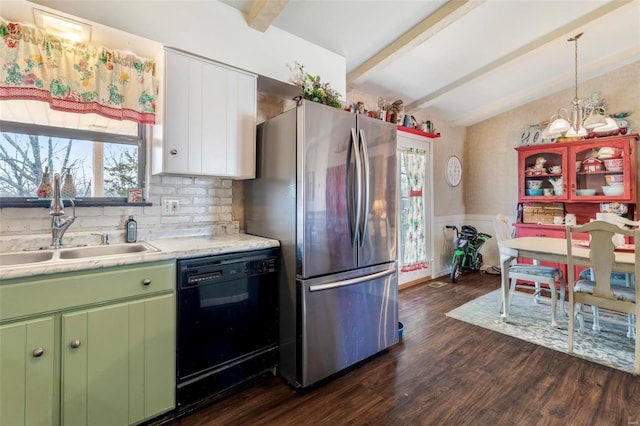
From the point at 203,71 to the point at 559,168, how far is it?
4802mm

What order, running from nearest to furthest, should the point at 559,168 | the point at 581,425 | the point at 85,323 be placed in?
the point at 85,323
the point at 581,425
the point at 559,168

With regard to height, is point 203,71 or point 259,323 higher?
point 203,71

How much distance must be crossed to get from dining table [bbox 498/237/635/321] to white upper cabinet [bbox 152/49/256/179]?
2574mm

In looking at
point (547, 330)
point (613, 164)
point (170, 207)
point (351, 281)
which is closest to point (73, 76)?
point (170, 207)

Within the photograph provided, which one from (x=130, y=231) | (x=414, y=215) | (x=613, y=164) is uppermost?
(x=613, y=164)

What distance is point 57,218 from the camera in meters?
1.77

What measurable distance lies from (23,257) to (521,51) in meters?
4.88

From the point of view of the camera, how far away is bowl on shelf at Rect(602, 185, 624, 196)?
3.83 m

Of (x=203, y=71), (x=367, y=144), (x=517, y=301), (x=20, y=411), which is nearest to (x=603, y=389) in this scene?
(x=517, y=301)

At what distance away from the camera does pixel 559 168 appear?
14.1ft

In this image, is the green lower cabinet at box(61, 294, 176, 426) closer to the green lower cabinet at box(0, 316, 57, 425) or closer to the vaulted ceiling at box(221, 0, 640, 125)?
the green lower cabinet at box(0, 316, 57, 425)

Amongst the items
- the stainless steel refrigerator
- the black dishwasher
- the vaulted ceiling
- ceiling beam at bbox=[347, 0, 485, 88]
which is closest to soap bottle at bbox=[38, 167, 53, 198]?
the black dishwasher

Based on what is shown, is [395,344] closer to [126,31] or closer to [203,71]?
[203,71]

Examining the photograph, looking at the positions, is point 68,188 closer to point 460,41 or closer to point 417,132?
point 460,41
